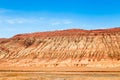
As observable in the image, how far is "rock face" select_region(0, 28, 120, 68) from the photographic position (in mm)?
135375

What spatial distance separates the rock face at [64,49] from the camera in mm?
135375

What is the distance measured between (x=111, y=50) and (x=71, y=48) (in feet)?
70.2

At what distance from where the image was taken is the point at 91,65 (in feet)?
409

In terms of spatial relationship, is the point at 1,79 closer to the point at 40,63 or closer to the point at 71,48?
the point at 40,63

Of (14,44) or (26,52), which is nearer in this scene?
(26,52)

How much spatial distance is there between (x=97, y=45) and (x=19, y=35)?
5824 cm

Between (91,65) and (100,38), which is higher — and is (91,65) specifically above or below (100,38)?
below

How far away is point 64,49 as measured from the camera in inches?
6097

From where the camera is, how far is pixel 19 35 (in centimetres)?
19038

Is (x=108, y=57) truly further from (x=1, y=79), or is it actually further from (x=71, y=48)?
(x=1, y=79)

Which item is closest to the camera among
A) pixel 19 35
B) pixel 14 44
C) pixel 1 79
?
pixel 1 79

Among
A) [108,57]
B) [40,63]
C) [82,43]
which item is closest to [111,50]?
[108,57]

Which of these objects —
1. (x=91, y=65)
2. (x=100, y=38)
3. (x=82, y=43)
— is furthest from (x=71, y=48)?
(x=91, y=65)

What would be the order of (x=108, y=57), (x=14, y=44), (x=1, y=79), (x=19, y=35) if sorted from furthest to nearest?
1. (x=19, y=35)
2. (x=14, y=44)
3. (x=108, y=57)
4. (x=1, y=79)
